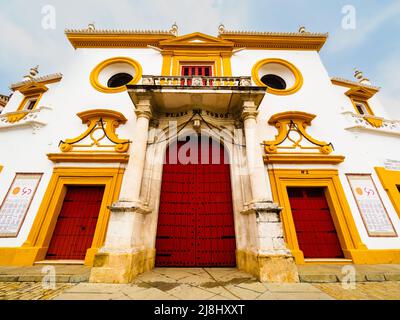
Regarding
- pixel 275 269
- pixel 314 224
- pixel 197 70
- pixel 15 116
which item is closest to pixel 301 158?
pixel 314 224

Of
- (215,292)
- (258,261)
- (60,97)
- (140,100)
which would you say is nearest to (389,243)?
(258,261)

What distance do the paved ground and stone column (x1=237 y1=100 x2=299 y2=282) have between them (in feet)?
0.86

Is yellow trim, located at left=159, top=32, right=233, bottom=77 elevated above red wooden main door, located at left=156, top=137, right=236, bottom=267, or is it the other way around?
yellow trim, located at left=159, top=32, right=233, bottom=77

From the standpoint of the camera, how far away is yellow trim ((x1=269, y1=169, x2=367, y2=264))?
5.19 metres

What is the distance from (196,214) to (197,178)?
124 centimetres

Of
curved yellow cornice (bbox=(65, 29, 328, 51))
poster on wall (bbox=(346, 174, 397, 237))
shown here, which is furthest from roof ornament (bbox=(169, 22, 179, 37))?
poster on wall (bbox=(346, 174, 397, 237))

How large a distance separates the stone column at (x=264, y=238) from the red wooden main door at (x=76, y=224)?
15.3 feet

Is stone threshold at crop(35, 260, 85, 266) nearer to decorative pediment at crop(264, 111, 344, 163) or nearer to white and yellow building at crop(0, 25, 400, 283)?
white and yellow building at crop(0, 25, 400, 283)

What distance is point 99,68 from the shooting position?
7.97m

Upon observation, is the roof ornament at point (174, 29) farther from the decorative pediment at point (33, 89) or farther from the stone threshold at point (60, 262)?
the stone threshold at point (60, 262)

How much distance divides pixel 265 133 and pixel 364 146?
3752 mm

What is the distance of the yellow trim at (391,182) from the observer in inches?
228
